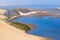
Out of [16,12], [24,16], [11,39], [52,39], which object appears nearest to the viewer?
[11,39]

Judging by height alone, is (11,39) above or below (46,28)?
below

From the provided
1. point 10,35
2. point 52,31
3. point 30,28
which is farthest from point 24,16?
point 10,35

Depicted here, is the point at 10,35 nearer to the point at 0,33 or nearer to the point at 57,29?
the point at 0,33

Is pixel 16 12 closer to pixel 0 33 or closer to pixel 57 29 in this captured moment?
pixel 57 29

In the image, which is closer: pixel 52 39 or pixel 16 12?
pixel 52 39

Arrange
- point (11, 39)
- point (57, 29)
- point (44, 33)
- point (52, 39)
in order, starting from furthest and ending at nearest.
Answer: point (57, 29) < point (44, 33) < point (52, 39) < point (11, 39)

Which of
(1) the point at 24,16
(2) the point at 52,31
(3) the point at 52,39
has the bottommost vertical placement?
(3) the point at 52,39

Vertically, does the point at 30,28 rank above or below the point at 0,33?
above

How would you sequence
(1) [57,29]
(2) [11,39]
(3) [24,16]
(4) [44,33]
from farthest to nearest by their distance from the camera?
(3) [24,16] → (1) [57,29] → (4) [44,33] → (2) [11,39]

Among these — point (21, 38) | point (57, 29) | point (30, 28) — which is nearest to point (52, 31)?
point (57, 29)
